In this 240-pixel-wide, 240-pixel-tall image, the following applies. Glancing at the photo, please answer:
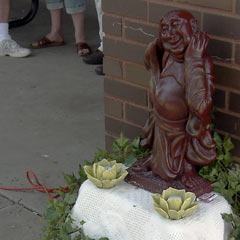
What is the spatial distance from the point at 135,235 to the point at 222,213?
13.7 inches

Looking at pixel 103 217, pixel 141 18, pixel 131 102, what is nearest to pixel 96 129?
pixel 131 102

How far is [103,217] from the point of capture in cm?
259

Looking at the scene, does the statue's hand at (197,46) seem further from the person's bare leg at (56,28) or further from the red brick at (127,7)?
the person's bare leg at (56,28)

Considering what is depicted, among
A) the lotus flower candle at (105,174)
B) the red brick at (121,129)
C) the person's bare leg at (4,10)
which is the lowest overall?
the person's bare leg at (4,10)

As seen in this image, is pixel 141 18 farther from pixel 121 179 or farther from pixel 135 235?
pixel 135 235

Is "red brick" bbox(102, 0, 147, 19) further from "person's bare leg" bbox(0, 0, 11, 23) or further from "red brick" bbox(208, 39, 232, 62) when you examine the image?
"person's bare leg" bbox(0, 0, 11, 23)

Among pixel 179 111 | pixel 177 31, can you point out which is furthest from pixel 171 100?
pixel 177 31

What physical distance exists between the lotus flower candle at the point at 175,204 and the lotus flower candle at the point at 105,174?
233 mm

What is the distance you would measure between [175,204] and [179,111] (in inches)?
14.7

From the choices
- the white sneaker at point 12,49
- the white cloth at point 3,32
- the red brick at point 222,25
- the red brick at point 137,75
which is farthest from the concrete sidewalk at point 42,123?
the red brick at point 222,25

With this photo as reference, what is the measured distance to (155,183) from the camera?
261 centimetres

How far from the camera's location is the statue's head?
8.00ft

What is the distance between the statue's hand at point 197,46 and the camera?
2.42m

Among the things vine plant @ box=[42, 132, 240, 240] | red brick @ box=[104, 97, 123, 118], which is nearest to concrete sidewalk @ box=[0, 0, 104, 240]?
vine plant @ box=[42, 132, 240, 240]
